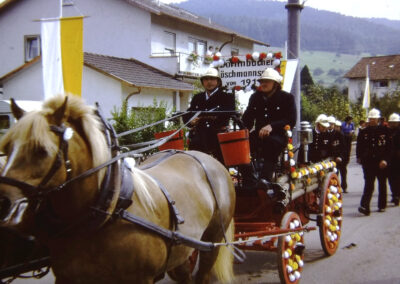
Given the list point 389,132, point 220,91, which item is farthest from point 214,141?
point 389,132

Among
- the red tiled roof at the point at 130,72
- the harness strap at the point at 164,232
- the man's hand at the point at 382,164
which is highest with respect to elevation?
the red tiled roof at the point at 130,72

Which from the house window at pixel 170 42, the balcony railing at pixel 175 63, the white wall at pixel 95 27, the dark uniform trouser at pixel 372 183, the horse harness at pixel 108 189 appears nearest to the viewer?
the horse harness at pixel 108 189

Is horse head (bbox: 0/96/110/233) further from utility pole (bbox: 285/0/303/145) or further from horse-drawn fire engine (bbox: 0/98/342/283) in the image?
utility pole (bbox: 285/0/303/145)

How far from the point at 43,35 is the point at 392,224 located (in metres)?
7.13

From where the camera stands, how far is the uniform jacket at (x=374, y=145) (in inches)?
364

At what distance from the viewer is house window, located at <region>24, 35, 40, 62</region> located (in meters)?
24.2

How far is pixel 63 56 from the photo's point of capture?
25.4 ft

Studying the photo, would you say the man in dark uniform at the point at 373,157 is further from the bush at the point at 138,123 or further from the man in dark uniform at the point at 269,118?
the bush at the point at 138,123

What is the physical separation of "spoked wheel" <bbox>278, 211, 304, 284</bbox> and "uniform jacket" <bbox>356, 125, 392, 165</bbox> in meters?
4.43

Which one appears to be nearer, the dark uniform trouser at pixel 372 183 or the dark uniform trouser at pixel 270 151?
the dark uniform trouser at pixel 270 151

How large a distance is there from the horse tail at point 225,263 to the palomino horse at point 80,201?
120cm

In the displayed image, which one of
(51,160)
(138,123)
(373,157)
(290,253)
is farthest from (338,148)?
(51,160)

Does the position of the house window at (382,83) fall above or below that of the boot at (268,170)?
above

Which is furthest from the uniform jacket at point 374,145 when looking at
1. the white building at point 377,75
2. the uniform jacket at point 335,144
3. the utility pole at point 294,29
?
the white building at point 377,75
